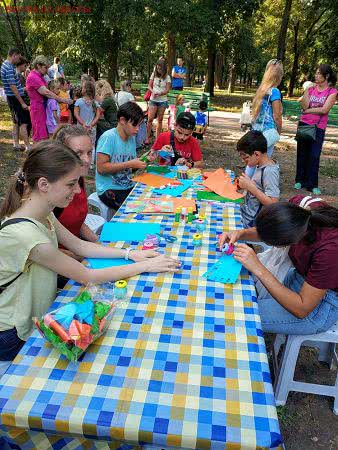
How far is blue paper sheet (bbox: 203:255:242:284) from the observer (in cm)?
171

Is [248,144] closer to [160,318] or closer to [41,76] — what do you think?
[160,318]

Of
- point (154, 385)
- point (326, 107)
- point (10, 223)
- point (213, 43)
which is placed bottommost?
point (154, 385)

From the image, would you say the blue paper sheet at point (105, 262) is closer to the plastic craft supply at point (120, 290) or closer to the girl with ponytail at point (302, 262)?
the plastic craft supply at point (120, 290)

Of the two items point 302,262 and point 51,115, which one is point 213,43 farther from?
point 302,262

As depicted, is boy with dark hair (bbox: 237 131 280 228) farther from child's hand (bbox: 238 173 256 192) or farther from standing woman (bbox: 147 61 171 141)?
standing woman (bbox: 147 61 171 141)

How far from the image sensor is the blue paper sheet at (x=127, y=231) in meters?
2.11

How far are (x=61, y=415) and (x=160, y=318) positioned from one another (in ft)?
1.68

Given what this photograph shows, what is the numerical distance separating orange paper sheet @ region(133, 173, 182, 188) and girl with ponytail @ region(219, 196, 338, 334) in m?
1.37

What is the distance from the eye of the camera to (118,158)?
327cm

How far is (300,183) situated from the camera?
580 cm

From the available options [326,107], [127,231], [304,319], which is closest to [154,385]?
[304,319]

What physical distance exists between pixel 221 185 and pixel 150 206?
2.64 ft

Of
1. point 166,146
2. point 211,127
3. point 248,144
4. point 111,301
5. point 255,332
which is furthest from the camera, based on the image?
point 211,127

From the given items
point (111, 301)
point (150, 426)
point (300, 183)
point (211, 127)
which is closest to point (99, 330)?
point (111, 301)
